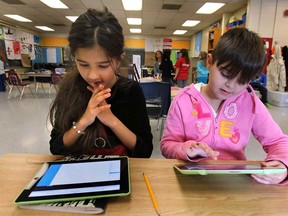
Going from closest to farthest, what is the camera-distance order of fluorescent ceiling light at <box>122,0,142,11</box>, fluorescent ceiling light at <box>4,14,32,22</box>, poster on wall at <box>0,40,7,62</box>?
fluorescent ceiling light at <box>122,0,142,11</box> → fluorescent ceiling light at <box>4,14,32,22</box> → poster on wall at <box>0,40,7,62</box>

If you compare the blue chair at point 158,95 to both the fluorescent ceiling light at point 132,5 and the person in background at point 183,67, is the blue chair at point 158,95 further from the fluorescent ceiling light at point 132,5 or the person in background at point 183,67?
the fluorescent ceiling light at point 132,5

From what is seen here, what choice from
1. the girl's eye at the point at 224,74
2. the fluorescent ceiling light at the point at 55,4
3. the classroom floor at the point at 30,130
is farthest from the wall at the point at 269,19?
the girl's eye at the point at 224,74

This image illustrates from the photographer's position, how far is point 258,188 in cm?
55

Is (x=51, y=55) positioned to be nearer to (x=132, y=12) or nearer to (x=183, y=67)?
(x=132, y=12)

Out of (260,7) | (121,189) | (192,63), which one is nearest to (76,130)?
(121,189)

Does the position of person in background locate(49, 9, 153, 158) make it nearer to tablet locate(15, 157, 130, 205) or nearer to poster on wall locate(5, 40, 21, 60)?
tablet locate(15, 157, 130, 205)

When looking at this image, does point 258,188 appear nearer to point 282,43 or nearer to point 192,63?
point 282,43

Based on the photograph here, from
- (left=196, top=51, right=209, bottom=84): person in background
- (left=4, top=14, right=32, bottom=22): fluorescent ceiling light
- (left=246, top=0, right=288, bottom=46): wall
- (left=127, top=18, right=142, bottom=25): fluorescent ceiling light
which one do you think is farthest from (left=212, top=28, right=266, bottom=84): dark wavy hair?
(left=4, top=14, right=32, bottom=22): fluorescent ceiling light

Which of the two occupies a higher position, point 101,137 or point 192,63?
point 192,63

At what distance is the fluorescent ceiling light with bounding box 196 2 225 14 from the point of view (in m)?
5.27

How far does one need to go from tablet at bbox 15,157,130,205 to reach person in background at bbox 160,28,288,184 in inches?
9.8

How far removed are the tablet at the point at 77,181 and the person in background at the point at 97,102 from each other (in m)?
0.17

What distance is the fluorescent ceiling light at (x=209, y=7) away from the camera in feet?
17.3

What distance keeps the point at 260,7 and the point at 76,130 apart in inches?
218
